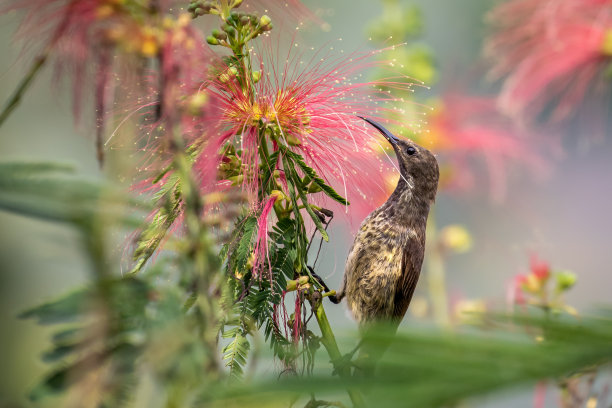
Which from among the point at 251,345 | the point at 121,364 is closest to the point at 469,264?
the point at 251,345

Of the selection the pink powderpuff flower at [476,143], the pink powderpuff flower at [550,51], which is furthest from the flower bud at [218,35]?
the pink powderpuff flower at [476,143]

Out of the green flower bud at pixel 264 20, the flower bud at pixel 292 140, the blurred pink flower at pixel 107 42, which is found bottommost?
the flower bud at pixel 292 140

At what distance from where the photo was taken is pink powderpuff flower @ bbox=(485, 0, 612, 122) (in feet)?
5.90

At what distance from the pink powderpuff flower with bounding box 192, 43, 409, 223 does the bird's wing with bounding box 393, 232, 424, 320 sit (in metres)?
0.48

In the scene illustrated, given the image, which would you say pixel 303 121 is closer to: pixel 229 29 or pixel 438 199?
pixel 229 29

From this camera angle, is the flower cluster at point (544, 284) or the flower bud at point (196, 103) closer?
the flower bud at point (196, 103)

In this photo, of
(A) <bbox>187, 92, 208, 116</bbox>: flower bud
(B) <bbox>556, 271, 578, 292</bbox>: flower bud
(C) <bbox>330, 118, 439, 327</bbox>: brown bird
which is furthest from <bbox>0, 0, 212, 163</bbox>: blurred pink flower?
(B) <bbox>556, 271, 578, 292</bbox>: flower bud

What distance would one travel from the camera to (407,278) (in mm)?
1476

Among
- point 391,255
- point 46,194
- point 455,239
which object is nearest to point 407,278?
point 391,255

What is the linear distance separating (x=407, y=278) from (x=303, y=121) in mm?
741

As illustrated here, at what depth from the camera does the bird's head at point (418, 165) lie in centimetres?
165

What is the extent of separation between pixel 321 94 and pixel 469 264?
124 inches

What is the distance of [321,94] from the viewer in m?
0.88

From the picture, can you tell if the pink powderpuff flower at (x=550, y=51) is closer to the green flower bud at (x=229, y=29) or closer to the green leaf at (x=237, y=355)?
the green flower bud at (x=229, y=29)
